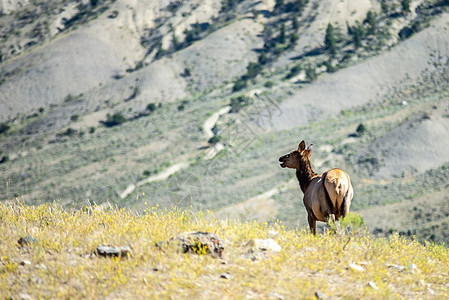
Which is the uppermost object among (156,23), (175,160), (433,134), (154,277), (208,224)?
(154,277)

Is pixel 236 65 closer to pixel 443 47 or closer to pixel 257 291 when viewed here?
pixel 443 47

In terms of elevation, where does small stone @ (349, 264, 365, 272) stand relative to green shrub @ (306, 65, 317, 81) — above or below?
above

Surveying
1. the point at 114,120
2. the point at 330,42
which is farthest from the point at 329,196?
the point at 330,42

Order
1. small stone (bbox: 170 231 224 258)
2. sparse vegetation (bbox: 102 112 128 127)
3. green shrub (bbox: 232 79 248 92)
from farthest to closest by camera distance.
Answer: green shrub (bbox: 232 79 248 92) → sparse vegetation (bbox: 102 112 128 127) → small stone (bbox: 170 231 224 258)

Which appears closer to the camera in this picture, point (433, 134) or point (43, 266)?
point (43, 266)

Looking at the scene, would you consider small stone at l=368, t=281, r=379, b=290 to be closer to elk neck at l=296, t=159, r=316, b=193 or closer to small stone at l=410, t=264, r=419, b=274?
small stone at l=410, t=264, r=419, b=274

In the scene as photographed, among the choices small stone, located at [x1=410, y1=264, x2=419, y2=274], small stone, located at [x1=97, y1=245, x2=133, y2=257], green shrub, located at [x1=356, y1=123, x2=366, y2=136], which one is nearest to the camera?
small stone, located at [x1=97, y1=245, x2=133, y2=257]

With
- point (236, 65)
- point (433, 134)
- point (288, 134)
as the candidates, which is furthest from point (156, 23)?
point (433, 134)

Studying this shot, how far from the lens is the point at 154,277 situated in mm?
6168

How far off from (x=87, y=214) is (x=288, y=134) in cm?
6980

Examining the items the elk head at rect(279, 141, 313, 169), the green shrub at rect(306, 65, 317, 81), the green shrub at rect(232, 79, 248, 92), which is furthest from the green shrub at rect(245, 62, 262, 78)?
the elk head at rect(279, 141, 313, 169)

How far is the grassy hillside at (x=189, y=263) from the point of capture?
6062 mm

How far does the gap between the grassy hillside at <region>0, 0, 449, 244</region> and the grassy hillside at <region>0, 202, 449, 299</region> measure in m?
39.2

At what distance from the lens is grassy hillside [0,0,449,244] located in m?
62.2
